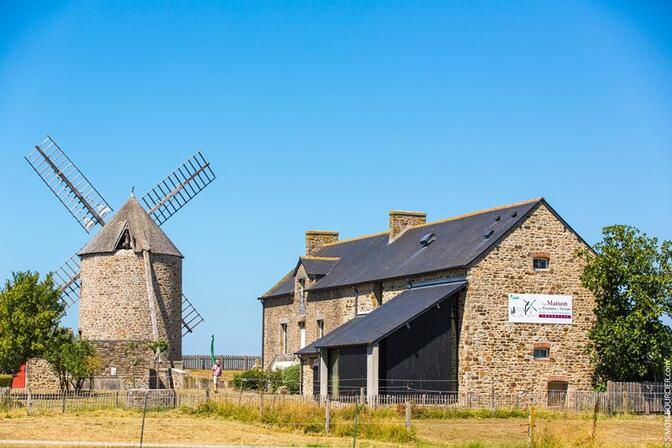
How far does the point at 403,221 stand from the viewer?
52406 millimetres

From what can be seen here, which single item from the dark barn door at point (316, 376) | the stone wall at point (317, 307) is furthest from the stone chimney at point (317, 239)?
the dark barn door at point (316, 376)

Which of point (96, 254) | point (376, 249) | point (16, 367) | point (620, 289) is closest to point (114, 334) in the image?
point (96, 254)

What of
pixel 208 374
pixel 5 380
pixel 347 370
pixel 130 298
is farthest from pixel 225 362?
pixel 347 370

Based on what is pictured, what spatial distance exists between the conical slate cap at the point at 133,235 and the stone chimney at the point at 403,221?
41.3 feet

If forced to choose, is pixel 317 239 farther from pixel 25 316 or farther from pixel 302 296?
pixel 25 316

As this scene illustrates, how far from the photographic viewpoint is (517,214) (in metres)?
42.0

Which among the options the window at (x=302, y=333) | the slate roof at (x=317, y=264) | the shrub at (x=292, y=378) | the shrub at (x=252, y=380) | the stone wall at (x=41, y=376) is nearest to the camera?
the shrub at (x=292, y=378)

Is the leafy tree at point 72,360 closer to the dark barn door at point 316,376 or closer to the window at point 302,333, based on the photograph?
the window at point 302,333

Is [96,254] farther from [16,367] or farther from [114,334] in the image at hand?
[16,367]

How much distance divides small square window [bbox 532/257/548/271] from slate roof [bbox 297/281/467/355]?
2783 mm

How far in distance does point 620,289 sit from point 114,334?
25582 millimetres

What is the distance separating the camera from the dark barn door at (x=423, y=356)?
132 feet

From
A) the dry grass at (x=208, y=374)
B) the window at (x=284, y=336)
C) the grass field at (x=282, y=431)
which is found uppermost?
the window at (x=284, y=336)

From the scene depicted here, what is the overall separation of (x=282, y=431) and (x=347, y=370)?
37.2 ft
